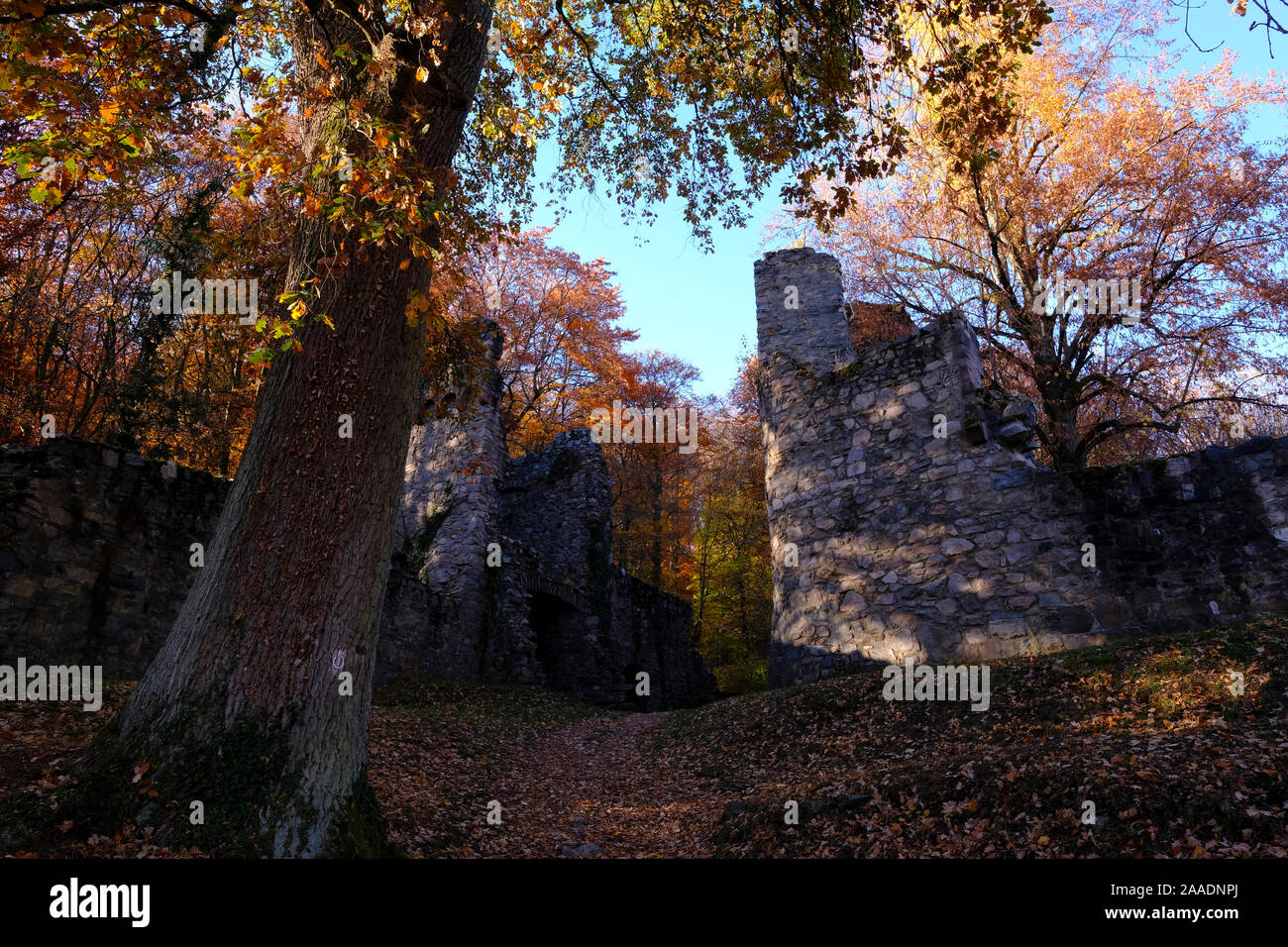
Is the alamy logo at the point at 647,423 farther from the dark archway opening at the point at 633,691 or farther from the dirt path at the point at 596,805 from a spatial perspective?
the dirt path at the point at 596,805

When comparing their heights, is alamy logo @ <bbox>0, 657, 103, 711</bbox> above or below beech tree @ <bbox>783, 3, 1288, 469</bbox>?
below

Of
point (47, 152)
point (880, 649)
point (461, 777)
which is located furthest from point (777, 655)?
point (47, 152)

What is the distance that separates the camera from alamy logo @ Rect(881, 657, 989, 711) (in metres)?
7.43

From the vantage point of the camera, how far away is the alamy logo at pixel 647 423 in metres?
24.5

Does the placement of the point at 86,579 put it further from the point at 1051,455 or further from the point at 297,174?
the point at 1051,455

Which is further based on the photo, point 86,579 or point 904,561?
point 904,561

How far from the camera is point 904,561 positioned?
9641mm

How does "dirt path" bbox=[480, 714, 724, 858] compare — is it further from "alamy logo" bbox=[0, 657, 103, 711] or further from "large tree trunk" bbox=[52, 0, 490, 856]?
"alamy logo" bbox=[0, 657, 103, 711]
